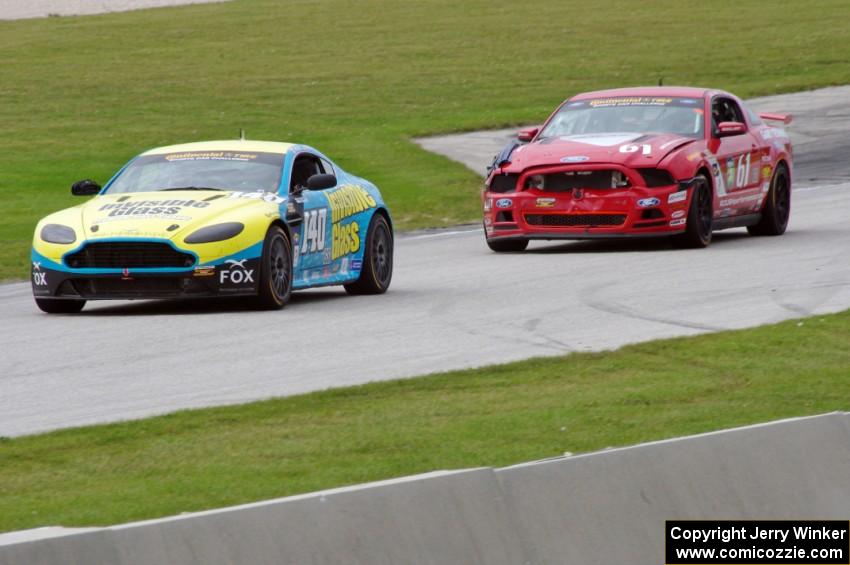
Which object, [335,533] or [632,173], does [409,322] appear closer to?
[632,173]

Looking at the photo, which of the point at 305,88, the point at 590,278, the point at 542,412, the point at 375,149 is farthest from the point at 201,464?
the point at 305,88

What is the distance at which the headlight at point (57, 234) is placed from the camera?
1323 centimetres

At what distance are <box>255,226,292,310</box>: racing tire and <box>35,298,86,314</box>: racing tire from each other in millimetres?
1382

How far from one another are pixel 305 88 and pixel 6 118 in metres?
7.58

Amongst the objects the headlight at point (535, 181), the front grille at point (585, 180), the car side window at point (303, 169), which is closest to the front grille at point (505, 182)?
the headlight at point (535, 181)

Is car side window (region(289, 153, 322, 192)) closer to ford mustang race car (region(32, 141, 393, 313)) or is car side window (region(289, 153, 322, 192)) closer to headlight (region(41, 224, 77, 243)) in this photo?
ford mustang race car (region(32, 141, 393, 313))

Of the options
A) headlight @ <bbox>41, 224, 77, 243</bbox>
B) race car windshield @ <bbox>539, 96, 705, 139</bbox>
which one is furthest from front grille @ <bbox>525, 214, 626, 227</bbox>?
headlight @ <bbox>41, 224, 77, 243</bbox>

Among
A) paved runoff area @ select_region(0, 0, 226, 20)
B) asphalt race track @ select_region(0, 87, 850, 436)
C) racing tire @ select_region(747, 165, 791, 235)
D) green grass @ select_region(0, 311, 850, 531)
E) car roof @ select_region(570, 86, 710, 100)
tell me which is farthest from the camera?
paved runoff area @ select_region(0, 0, 226, 20)

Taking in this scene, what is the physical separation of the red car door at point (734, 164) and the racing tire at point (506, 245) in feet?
6.25

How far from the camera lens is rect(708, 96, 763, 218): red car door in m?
18.0

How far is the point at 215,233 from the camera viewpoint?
1307cm

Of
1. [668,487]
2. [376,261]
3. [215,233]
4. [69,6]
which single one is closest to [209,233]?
[215,233]

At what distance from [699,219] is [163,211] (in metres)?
6.17

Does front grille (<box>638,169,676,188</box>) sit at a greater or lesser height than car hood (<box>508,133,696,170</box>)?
lesser
